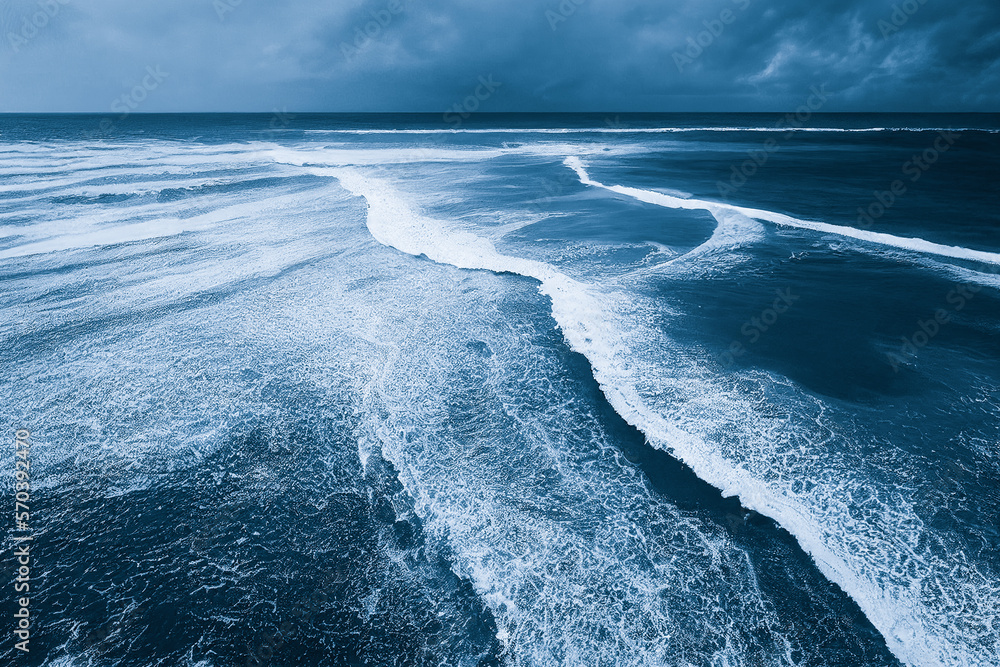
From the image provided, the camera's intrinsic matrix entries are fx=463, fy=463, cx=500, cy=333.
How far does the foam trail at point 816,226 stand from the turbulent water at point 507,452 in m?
0.28

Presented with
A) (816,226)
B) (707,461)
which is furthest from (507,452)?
(816,226)

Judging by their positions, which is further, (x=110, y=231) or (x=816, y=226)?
(x=816, y=226)

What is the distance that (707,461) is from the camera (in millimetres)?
5414

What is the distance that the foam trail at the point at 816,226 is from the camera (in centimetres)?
1288

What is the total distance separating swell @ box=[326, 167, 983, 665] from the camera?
376 cm

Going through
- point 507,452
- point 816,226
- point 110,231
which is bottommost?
point 507,452

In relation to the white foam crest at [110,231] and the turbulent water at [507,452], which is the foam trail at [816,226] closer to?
the turbulent water at [507,452]

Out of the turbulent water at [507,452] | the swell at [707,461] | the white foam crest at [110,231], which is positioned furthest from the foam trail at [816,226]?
the white foam crest at [110,231]

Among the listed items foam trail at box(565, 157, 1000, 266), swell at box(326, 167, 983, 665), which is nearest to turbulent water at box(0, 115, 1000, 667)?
swell at box(326, 167, 983, 665)

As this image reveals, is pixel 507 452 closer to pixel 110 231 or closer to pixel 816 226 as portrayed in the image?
pixel 816 226

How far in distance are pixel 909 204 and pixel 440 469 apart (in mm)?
23569

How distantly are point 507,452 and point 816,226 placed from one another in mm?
15266

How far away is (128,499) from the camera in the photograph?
5.09 m

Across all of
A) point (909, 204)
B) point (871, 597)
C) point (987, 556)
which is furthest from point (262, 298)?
point (909, 204)
